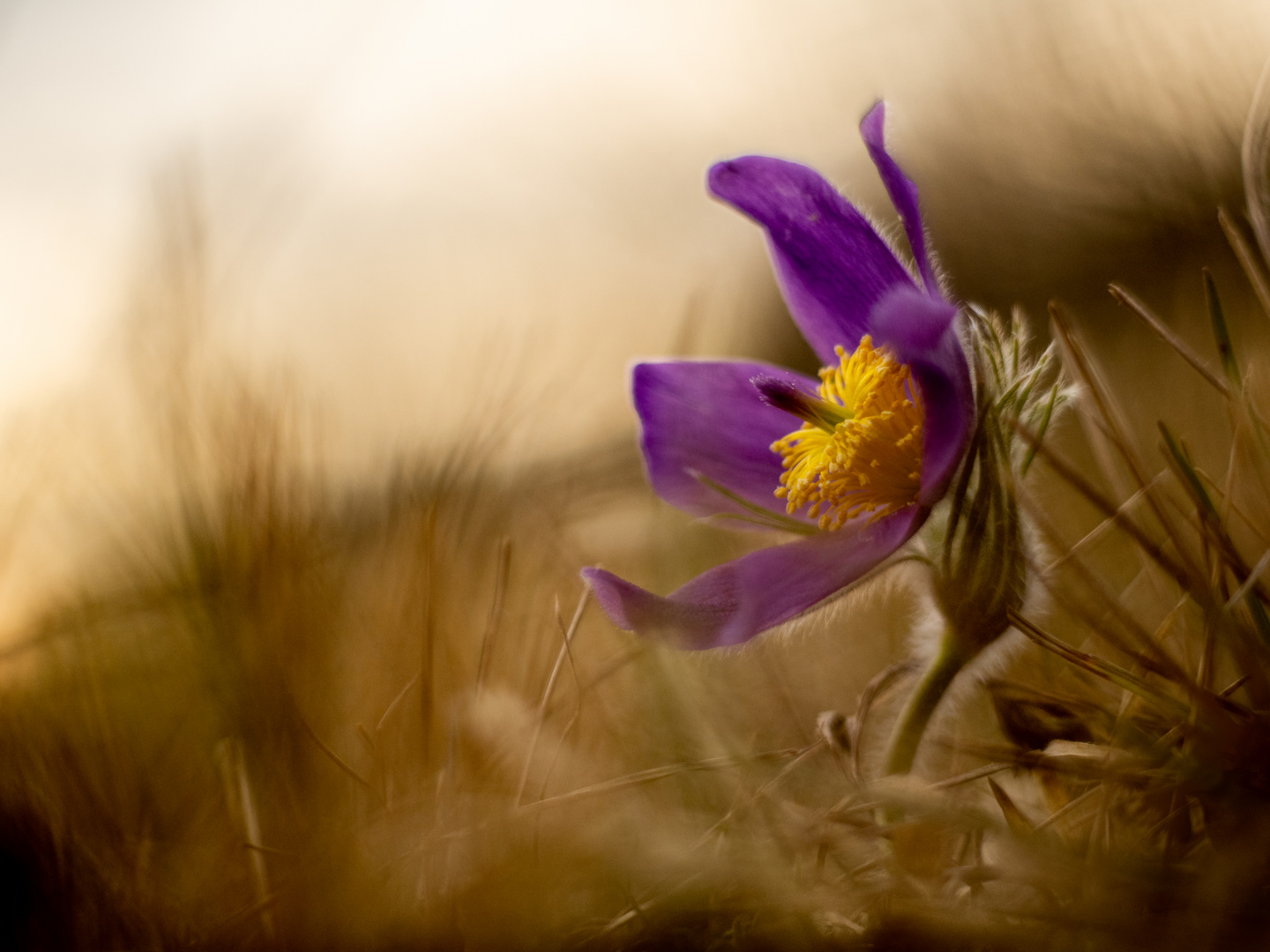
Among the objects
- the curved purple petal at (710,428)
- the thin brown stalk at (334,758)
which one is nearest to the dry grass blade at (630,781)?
the thin brown stalk at (334,758)

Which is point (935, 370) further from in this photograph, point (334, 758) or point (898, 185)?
point (334, 758)

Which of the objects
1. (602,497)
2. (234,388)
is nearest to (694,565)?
(602,497)

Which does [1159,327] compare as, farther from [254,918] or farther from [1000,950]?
[254,918]

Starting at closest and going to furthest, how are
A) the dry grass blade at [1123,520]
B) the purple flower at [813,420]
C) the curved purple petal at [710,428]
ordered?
the dry grass blade at [1123,520] < the purple flower at [813,420] < the curved purple petal at [710,428]

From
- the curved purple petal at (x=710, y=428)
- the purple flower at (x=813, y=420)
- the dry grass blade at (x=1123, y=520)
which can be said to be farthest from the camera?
the curved purple petal at (x=710, y=428)

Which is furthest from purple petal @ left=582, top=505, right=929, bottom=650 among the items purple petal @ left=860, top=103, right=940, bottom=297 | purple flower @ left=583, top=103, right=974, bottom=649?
purple petal @ left=860, top=103, right=940, bottom=297

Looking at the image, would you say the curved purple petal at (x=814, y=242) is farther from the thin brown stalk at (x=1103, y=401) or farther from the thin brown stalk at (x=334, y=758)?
the thin brown stalk at (x=334, y=758)
